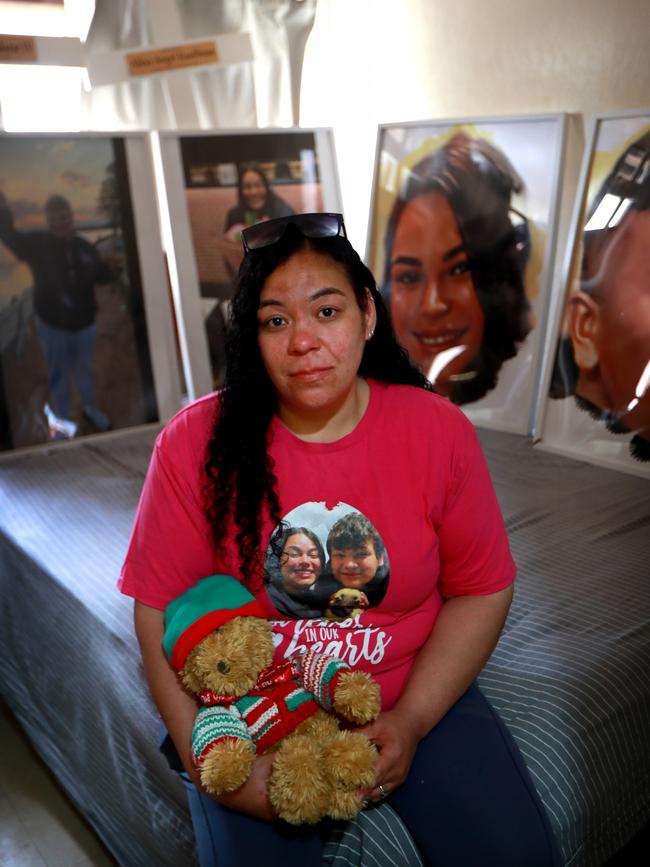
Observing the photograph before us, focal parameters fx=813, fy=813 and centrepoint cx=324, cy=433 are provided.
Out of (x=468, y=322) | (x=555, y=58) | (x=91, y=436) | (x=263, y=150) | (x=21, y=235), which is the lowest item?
(x=91, y=436)

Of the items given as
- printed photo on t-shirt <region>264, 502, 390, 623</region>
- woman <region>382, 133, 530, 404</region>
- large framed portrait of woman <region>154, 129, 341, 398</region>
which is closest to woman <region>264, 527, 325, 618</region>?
printed photo on t-shirt <region>264, 502, 390, 623</region>

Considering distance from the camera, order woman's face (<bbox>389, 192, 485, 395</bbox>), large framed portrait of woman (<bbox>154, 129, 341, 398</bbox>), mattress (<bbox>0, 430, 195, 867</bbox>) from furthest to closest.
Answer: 1. large framed portrait of woman (<bbox>154, 129, 341, 398</bbox>)
2. woman's face (<bbox>389, 192, 485, 395</bbox>)
3. mattress (<bbox>0, 430, 195, 867</bbox>)

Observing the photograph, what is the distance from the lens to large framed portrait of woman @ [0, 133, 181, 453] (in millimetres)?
2434

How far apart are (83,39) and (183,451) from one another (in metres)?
2.07

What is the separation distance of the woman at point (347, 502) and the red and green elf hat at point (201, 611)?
35mm

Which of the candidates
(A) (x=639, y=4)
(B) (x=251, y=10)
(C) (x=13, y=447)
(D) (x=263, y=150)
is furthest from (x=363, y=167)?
(C) (x=13, y=447)

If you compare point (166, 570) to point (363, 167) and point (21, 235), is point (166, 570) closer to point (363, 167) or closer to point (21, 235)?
point (21, 235)

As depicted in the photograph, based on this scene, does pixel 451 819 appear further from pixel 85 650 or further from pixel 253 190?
pixel 253 190

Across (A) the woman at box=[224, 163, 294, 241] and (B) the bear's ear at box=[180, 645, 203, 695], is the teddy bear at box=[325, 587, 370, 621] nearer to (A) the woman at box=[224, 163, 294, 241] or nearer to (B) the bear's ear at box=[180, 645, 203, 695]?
(B) the bear's ear at box=[180, 645, 203, 695]

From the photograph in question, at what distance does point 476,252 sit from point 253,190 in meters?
0.84

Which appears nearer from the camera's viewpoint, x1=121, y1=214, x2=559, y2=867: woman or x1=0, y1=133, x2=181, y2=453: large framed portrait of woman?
x1=121, y1=214, x2=559, y2=867: woman

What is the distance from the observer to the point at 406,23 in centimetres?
278

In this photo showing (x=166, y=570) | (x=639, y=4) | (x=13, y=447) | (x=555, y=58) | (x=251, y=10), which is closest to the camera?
(x=166, y=570)

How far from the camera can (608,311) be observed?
221 cm
